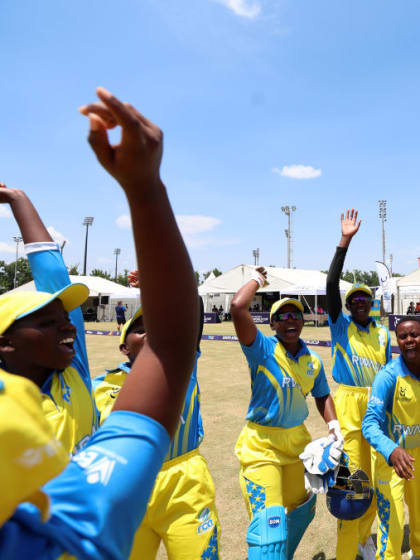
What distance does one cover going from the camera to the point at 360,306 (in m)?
4.81

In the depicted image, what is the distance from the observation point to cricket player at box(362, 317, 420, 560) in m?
3.28

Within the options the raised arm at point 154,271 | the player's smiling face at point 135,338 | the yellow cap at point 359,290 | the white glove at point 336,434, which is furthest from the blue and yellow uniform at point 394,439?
the raised arm at point 154,271

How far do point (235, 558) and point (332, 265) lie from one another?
2.85 m

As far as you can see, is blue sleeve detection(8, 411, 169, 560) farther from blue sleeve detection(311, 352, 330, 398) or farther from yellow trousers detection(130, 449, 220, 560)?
blue sleeve detection(311, 352, 330, 398)

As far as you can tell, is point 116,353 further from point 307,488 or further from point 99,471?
point 99,471

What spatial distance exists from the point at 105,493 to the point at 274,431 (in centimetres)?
283

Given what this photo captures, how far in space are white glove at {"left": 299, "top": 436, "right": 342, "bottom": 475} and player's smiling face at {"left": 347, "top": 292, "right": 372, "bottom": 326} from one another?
1882 millimetres

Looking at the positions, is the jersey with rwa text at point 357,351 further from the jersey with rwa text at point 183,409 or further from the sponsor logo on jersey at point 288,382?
the jersey with rwa text at point 183,409

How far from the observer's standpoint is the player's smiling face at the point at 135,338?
2871 mm

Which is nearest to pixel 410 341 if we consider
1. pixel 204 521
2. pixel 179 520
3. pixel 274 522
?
pixel 274 522

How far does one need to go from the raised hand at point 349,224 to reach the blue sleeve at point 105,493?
3910 mm

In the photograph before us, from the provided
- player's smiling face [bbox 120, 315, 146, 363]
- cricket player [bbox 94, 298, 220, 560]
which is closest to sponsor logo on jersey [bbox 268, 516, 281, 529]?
cricket player [bbox 94, 298, 220, 560]

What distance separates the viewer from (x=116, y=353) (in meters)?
15.7

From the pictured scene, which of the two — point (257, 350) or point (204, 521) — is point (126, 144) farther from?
point (257, 350)
